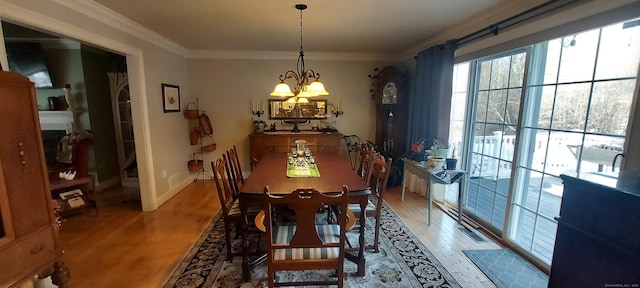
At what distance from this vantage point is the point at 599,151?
185 centimetres

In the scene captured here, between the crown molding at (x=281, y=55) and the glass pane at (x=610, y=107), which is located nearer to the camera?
the glass pane at (x=610, y=107)

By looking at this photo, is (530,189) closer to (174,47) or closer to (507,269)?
(507,269)

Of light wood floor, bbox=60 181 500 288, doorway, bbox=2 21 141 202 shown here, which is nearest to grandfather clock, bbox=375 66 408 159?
light wood floor, bbox=60 181 500 288

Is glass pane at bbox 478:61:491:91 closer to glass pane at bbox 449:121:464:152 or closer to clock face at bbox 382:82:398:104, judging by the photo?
glass pane at bbox 449:121:464:152

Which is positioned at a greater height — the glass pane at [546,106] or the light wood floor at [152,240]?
the glass pane at [546,106]

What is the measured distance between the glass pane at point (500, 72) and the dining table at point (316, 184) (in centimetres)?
179

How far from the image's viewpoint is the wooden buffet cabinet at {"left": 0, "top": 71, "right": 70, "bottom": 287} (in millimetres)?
1305

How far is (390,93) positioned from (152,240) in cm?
389

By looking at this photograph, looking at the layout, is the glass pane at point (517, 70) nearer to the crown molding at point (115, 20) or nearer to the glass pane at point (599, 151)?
the glass pane at point (599, 151)

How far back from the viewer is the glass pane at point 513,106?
2.46 meters

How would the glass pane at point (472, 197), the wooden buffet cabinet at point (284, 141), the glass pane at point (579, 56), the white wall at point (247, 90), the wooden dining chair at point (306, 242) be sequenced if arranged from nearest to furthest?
the wooden dining chair at point (306, 242), the glass pane at point (579, 56), the glass pane at point (472, 197), the wooden buffet cabinet at point (284, 141), the white wall at point (247, 90)

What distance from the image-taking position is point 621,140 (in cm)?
170

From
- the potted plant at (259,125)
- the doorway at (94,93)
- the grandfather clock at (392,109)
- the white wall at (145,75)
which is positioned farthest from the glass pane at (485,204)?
the doorway at (94,93)

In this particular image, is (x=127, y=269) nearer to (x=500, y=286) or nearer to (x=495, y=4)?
(x=500, y=286)
